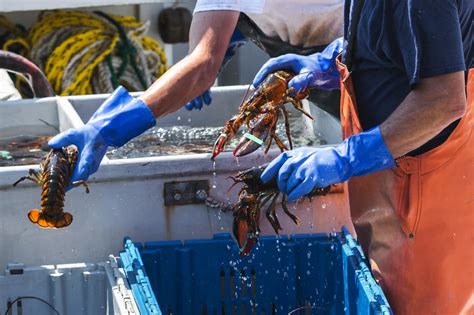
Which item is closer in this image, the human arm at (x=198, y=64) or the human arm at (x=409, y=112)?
the human arm at (x=409, y=112)

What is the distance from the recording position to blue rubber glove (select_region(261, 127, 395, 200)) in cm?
314

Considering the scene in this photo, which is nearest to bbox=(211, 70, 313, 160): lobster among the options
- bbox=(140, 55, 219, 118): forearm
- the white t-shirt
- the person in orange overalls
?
bbox=(140, 55, 219, 118): forearm

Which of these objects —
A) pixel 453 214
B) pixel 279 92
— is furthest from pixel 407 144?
pixel 279 92

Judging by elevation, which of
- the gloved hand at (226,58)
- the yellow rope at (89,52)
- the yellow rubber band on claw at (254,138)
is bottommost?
the yellow rubber band on claw at (254,138)

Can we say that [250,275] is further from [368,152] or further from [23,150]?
[23,150]

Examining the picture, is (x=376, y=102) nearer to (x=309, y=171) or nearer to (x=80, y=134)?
(x=309, y=171)

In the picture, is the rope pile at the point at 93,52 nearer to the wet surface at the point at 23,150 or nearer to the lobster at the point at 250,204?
the wet surface at the point at 23,150

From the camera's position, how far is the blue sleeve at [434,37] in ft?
9.92

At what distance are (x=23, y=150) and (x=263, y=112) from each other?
5.36 feet

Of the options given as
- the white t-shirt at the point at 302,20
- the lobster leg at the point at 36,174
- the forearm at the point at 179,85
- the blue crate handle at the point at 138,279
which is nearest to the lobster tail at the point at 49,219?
the lobster leg at the point at 36,174

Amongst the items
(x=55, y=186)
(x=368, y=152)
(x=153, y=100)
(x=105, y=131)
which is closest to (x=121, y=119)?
(x=105, y=131)

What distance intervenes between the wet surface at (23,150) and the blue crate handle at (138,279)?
3.85 feet

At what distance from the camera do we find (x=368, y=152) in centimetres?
316

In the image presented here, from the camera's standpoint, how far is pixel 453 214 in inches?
133
